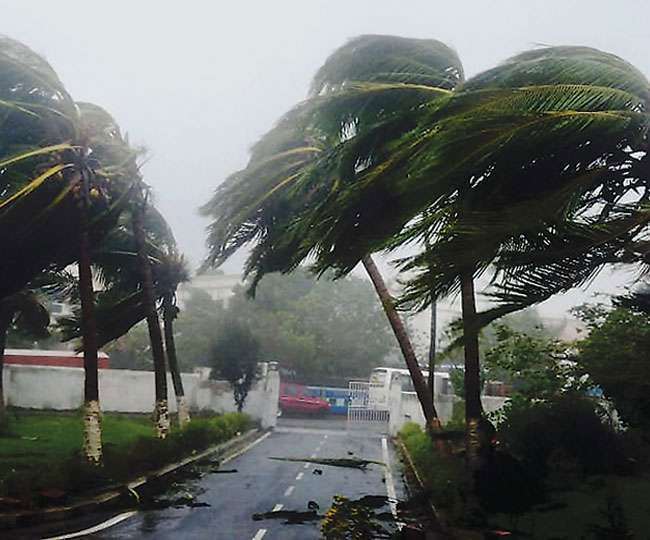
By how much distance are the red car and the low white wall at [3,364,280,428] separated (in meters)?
0.88

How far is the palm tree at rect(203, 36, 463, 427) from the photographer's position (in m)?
10.1

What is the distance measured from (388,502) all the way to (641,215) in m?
7.96

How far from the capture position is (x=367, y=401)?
102 ft

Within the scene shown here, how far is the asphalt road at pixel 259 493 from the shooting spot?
9531 millimetres

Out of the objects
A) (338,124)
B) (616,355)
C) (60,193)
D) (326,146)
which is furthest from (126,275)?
(616,355)

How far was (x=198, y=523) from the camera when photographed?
1009cm

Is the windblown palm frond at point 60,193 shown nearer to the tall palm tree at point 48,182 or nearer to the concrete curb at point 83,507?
the tall palm tree at point 48,182

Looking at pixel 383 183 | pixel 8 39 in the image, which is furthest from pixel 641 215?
pixel 8 39

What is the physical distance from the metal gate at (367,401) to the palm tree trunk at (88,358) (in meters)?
18.1

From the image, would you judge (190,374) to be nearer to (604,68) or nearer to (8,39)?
(8,39)

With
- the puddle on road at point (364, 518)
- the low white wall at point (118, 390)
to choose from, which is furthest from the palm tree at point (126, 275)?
the low white wall at point (118, 390)

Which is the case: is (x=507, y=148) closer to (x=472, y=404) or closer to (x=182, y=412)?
(x=472, y=404)

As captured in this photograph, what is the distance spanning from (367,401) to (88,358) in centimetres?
1898

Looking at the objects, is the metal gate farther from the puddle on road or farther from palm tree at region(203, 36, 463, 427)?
the puddle on road
